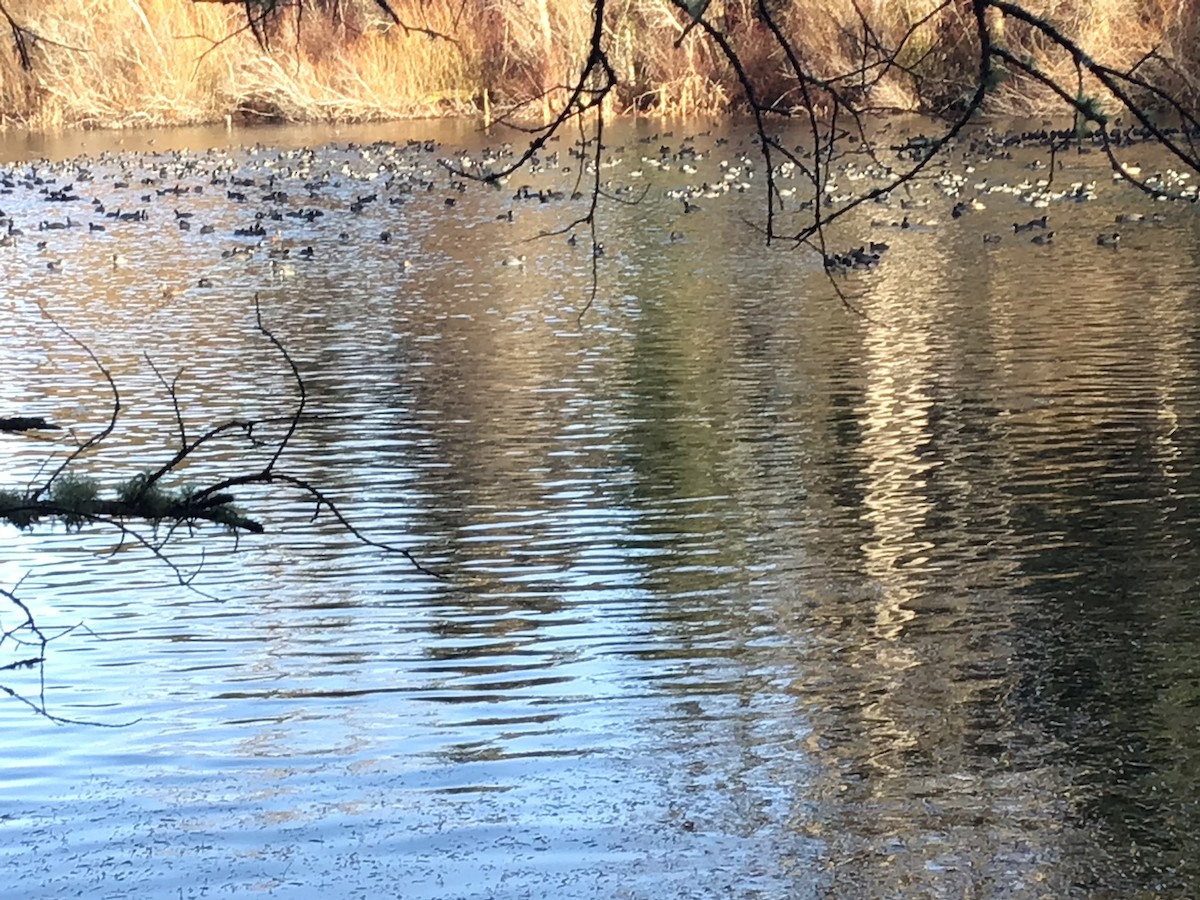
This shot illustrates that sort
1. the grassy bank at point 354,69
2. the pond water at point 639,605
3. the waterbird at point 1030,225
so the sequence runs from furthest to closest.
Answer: the grassy bank at point 354,69
the waterbird at point 1030,225
the pond water at point 639,605

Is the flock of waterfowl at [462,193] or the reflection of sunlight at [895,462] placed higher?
the flock of waterfowl at [462,193]

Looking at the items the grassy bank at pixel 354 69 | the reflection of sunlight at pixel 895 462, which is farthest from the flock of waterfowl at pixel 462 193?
the grassy bank at pixel 354 69

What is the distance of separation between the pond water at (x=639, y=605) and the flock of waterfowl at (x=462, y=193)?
310 cm

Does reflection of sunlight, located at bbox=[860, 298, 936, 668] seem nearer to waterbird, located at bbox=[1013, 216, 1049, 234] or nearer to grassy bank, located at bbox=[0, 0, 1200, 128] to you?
waterbird, located at bbox=[1013, 216, 1049, 234]

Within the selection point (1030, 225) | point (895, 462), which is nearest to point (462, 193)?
point (1030, 225)

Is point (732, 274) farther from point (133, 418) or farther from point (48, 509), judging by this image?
point (48, 509)

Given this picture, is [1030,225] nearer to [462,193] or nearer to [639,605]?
[462,193]

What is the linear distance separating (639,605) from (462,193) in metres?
17.2

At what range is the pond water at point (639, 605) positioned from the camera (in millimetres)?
4930

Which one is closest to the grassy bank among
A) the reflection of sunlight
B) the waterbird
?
the waterbird

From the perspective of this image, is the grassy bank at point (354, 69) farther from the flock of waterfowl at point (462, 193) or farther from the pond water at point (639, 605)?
the pond water at point (639, 605)

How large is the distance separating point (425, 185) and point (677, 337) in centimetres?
1192

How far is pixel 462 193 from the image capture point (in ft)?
77.3

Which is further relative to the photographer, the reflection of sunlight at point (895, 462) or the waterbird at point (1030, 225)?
the waterbird at point (1030, 225)
